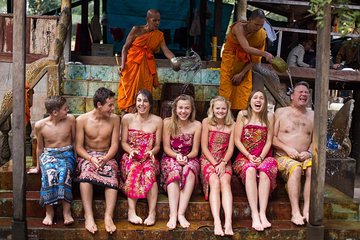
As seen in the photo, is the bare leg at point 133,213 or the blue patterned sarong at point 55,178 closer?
the blue patterned sarong at point 55,178

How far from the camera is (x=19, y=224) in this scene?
524 centimetres

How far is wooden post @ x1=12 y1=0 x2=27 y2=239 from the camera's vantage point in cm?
513

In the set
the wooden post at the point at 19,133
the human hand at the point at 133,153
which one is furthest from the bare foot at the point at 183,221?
the wooden post at the point at 19,133

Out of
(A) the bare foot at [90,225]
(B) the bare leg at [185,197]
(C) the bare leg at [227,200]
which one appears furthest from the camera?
(B) the bare leg at [185,197]

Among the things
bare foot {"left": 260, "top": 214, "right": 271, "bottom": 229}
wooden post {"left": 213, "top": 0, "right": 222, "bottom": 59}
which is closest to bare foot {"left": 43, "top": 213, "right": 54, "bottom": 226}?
bare foot {"left": 260, "top": 214, "right": 271, "bottom": 229}

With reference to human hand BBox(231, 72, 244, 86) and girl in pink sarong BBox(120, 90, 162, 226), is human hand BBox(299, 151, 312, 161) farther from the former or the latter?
human hand BBox(231, 72, 244, 86)

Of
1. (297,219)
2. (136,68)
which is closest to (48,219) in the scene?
(297,219)

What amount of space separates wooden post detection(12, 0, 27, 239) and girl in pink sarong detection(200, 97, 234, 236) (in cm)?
182

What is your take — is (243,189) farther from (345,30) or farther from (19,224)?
(345,30)

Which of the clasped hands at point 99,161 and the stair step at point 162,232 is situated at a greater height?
the clasped hands at point 99,161

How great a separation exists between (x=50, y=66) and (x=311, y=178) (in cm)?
393

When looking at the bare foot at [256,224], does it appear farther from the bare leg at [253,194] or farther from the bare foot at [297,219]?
the bare foot at [297,219]

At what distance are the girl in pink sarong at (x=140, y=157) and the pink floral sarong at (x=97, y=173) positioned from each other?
13 centimetres

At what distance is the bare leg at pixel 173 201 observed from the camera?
17.8 ft
